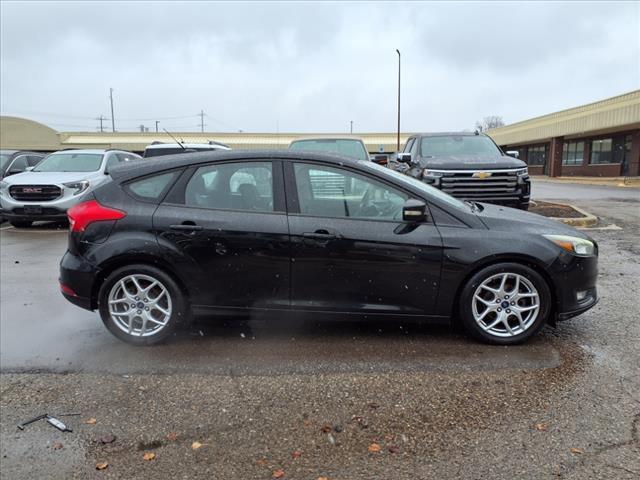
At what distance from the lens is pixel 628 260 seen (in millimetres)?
6965

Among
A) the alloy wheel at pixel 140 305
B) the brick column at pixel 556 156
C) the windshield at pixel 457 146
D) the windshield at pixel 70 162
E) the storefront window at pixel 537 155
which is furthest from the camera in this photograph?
the storefront window at pixel 537 155

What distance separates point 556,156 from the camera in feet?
122

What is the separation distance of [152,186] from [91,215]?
1.85 feet

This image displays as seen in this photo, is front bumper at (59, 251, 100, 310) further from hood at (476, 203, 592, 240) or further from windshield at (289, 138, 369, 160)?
windshield at (289, 138, 369, 160)

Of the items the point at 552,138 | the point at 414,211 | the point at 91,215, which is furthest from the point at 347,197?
the point at 552,138

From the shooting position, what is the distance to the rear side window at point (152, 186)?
418 cm

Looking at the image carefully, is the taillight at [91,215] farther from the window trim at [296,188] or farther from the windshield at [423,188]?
the windshield at [423,188]

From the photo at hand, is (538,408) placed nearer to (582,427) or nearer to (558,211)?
(582,427)

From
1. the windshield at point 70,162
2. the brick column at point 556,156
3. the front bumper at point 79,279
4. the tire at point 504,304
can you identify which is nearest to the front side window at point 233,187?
the front bumper at point 79,279

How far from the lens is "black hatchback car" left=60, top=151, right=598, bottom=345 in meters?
3.91

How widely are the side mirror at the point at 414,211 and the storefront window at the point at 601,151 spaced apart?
34490 mm

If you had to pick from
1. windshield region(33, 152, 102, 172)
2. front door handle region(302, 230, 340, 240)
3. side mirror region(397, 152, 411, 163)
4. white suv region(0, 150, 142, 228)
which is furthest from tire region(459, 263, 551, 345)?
windshield region(33, 152, 102, 172)

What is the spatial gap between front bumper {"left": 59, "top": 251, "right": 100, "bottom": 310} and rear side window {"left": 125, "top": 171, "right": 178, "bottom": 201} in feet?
2.36

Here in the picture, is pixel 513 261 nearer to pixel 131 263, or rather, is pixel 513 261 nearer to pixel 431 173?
pixel 131 263
